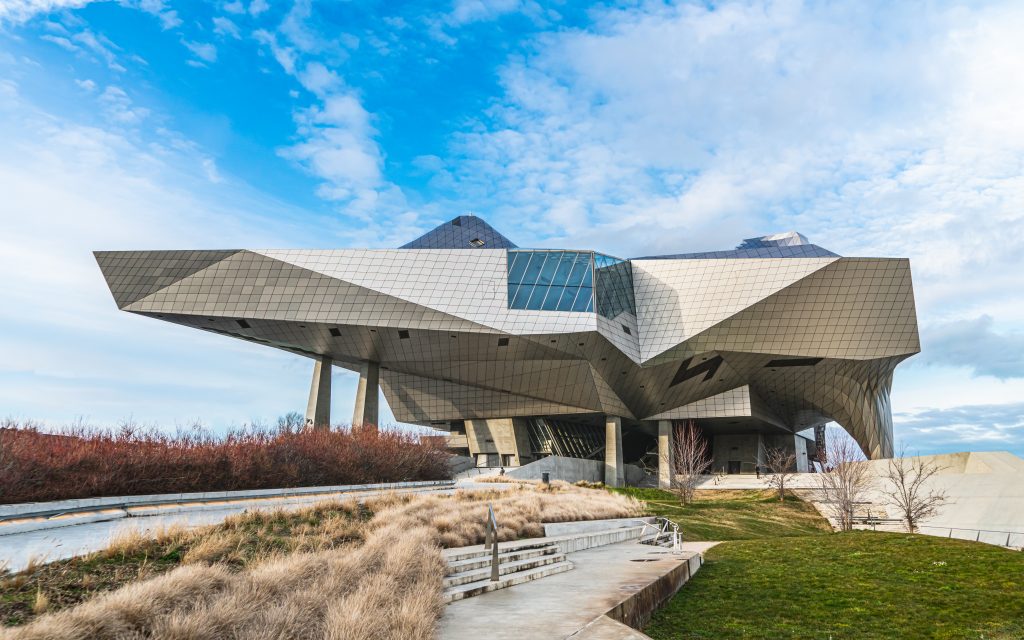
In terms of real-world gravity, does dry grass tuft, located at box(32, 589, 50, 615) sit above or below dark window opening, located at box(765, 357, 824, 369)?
below

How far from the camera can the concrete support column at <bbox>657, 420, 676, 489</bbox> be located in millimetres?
58188

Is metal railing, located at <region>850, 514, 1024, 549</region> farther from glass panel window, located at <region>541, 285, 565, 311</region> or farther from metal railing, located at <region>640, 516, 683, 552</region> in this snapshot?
glass panel window, located at <region>541, 285, 565, 311</region>

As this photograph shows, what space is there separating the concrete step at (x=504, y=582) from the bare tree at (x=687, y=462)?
28228 mm

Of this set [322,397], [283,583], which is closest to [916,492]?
[283,583]

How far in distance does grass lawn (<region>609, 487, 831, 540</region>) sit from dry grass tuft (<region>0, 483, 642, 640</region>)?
17.0m

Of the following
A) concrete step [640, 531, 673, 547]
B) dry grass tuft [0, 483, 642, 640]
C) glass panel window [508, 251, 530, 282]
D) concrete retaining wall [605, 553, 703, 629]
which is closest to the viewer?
dry grass tuft [0, 483, 642, 640]

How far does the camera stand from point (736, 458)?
7356 cm

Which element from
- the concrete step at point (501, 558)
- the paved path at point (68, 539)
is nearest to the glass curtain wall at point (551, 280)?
the concrete step at point (501, 558)

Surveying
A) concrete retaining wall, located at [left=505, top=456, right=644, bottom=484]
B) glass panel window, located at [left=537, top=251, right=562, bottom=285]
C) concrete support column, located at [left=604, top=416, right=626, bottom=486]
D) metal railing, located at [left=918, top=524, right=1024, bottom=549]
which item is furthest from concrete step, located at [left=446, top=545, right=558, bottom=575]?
concrete support column, located at [left=604, top=416, right=626, bottom=486]

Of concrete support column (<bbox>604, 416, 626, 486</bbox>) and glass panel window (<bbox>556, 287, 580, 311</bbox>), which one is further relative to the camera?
concrete support column (<bbox>604, 416, 626, 486</bbox>)

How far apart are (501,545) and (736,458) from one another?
6707cm

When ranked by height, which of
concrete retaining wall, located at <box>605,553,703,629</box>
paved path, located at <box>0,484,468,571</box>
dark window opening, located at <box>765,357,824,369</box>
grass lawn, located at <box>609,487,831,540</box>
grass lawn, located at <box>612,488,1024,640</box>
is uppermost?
dark window opening, located at <box>765,357,824,369</box>

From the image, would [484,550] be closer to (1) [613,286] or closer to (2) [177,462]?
(2) [177,462]

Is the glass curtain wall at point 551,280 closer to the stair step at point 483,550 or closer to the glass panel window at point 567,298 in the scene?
the glass panel window at point 567,298
